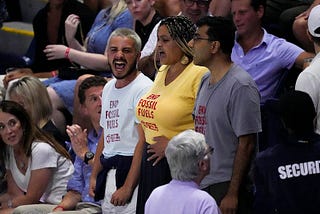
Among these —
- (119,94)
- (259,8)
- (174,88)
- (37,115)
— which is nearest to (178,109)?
(174,88)

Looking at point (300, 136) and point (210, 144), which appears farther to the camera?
point (210, 144)

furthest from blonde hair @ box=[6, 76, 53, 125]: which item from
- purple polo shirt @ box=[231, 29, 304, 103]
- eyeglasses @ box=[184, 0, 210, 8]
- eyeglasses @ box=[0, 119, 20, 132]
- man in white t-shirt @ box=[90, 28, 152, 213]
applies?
purple polo shirt @ box=[231, 29, 304, 103]

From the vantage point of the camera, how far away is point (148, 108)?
6.12 metres

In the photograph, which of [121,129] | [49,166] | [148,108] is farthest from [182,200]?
[49,166]

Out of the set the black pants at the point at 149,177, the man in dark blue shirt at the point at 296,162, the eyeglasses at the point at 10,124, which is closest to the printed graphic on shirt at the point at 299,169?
the man in dark blue shirt at the point at 296,162

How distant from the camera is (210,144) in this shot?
5.70 metres

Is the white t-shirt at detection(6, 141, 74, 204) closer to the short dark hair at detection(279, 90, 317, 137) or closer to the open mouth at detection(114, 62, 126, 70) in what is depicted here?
the open mouth at detection(114, 62, 126, 70)

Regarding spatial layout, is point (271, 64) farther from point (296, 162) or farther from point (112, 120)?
point (296, 162)

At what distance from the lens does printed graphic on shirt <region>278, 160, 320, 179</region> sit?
5.08 m

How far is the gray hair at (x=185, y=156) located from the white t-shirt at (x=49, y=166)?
87.4 inches

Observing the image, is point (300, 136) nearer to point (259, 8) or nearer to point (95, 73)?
point (259, 8)

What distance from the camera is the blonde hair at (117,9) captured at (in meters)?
A: 8.38

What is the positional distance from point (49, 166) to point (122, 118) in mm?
885

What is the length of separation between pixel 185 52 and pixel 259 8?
99cm
